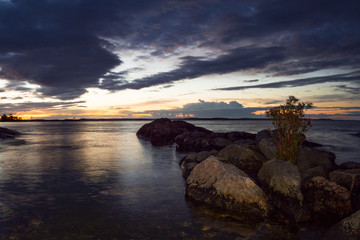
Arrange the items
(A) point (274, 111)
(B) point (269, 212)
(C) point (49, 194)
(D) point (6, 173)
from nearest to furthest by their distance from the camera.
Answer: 1. (B) point (269, 212)
2. (C) point (49, 194)
3. (A) point (274, 111)
4. (D) point (6, 173)

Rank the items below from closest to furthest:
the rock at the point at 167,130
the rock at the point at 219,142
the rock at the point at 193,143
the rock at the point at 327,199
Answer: the rock at the point at 327,199, the rock at the point at 219,142, the rock at the point at 193,143, the rock at the point at 167,130

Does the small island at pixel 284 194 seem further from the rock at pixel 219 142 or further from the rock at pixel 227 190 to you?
the rock at pixel 219 142

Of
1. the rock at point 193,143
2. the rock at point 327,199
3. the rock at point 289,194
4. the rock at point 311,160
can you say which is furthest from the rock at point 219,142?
the rock at point 327,199

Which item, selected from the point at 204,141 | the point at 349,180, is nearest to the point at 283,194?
the point at 349,180

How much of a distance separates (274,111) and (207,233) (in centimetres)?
747

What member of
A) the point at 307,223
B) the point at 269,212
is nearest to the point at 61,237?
the point at 269,212

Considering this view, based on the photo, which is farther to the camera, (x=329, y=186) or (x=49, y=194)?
(x=49, y=194)

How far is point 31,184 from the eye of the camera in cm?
1290

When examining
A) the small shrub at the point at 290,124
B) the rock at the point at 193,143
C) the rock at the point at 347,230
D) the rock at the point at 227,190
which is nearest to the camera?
the rock at the point at 347,230

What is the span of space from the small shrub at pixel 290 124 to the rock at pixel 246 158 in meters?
1.65

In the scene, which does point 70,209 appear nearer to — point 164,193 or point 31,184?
point 164,193

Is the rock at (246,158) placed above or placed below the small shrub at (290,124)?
below

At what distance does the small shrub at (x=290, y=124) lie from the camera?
12125 millimetres

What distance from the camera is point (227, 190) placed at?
9.06 meters
